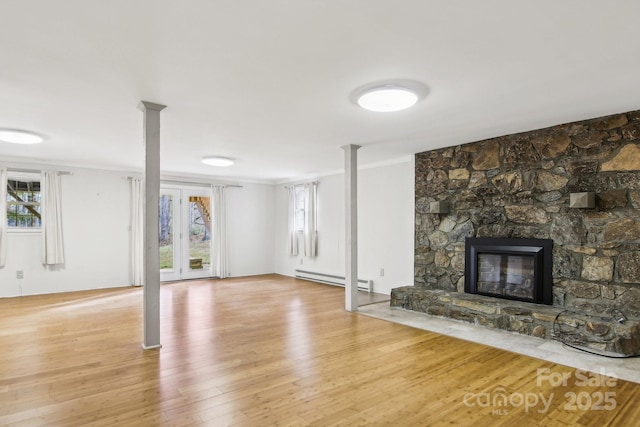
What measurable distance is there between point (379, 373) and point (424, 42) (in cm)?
247

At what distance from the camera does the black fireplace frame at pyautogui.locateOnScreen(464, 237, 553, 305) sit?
13.8ft

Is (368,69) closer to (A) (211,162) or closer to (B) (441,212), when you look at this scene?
(B) (441,212)

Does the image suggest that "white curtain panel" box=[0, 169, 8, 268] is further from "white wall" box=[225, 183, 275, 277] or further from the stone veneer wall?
the stone veneer wall

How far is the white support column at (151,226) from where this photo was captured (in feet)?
11.4

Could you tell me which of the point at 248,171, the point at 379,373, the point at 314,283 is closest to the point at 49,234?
the point at 248,171

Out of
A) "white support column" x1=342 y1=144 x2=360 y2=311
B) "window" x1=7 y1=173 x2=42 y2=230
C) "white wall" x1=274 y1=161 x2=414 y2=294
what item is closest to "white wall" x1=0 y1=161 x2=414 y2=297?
"white wall" x1=274 y1=161 x2=414 y2=294

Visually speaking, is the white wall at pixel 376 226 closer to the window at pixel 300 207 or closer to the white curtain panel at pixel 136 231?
the window at pixel 300 207

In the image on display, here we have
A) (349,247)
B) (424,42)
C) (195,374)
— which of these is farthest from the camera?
(349,247)

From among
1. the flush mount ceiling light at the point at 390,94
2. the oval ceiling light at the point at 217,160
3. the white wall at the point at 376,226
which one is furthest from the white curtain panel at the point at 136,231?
the flush mount ceiling light at the point at 390,94

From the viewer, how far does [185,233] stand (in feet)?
26.5

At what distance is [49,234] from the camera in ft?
21.1

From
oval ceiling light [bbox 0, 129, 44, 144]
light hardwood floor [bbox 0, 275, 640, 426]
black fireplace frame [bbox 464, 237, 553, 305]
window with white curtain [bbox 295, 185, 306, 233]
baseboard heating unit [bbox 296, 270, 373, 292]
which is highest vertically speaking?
oval ceiling light [bbox 0, 129, 44, 144]

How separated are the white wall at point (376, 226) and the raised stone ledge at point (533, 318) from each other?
3.47 ft

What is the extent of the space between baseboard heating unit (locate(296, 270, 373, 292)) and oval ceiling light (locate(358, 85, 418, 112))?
409cm
